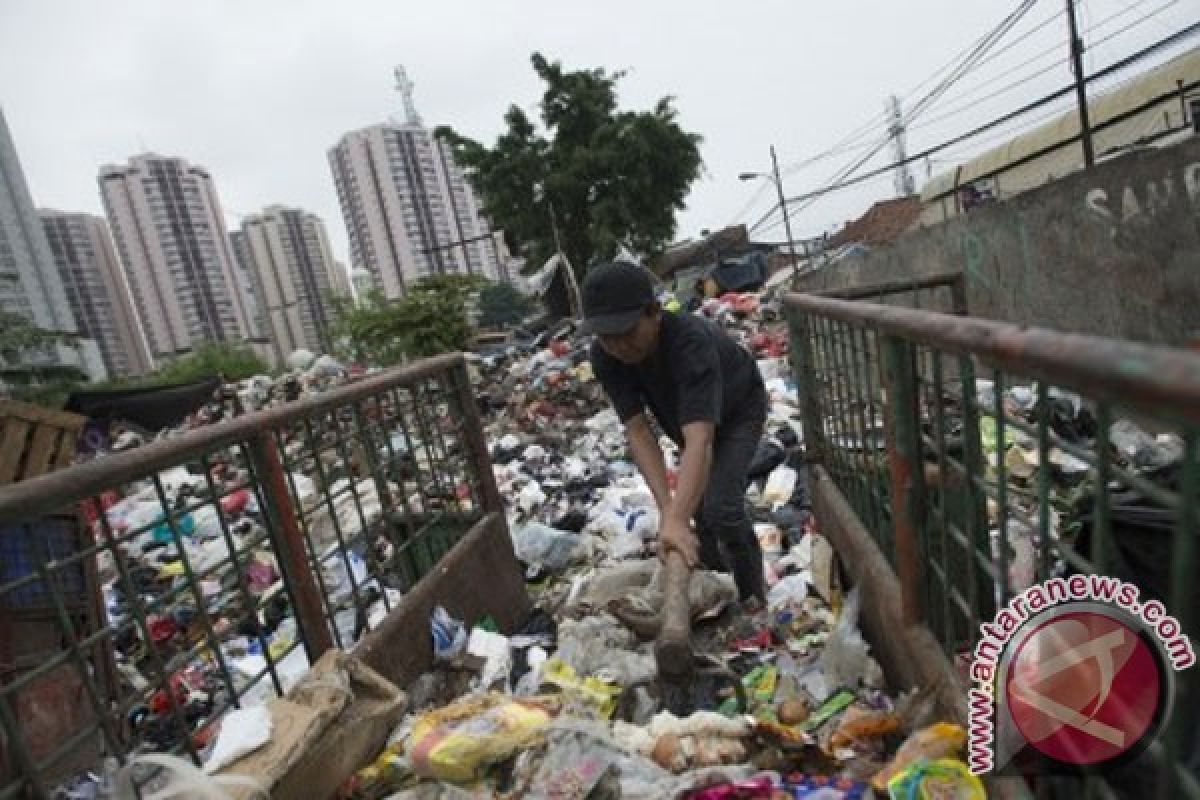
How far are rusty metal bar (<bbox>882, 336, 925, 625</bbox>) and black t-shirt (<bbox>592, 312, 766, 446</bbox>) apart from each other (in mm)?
796

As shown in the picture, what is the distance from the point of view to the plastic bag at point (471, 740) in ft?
5.56

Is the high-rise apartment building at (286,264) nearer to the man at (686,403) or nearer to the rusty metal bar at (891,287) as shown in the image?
the rusty metal bar at (891,287)

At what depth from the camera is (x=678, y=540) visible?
220 cm

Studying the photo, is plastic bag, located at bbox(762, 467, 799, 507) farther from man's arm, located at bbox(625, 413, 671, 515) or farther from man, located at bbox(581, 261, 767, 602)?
man's arm, located at bbox(625, 413, 671, 515)

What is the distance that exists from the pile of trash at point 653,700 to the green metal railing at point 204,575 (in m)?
0.47

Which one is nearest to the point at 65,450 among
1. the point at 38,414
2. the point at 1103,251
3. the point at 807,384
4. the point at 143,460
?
the point at 38,414

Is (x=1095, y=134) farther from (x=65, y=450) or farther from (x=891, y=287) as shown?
(x=65, y=450)

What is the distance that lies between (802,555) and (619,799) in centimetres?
197

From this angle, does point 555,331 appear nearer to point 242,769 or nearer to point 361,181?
point 242,769

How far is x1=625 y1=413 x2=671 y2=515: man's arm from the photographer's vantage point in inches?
105

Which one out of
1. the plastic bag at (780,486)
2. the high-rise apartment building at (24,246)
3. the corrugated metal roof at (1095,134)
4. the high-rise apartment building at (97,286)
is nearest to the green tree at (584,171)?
the corrugated metal roof at (1095,134)

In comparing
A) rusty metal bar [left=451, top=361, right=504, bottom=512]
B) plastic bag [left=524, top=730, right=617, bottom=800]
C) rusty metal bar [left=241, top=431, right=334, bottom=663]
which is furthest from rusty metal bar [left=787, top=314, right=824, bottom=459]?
rusty metal bar [left=241, top=431, right=334, bottom=663]

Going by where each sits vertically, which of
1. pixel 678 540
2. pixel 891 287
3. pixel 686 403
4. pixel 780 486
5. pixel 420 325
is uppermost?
pixel 420 325

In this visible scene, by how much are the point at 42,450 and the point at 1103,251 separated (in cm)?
638
